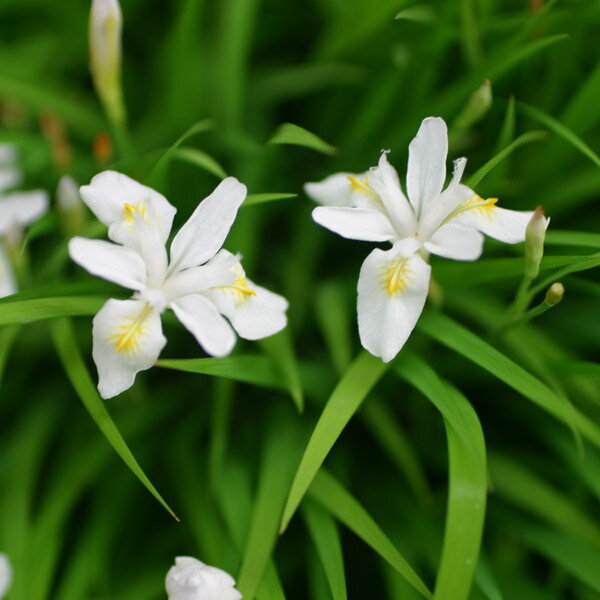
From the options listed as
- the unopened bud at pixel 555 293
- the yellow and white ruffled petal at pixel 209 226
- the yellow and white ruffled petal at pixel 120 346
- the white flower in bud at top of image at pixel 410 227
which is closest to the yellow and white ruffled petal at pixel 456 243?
the white flower in bud at top of image at pixel 410 227

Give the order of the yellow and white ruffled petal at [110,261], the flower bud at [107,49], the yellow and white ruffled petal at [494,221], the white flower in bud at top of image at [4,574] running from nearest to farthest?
the yellow and white ruffled petal at [110,261] < the yellow and white ruffled petal at [494,221] < the white flower in bud at top of image at [4,574] < the flower bud at [107,49]

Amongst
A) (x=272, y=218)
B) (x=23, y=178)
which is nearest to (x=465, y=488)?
(x=272, y=218)

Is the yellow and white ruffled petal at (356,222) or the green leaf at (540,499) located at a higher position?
the yellow and white ruffled petal at (356,222)

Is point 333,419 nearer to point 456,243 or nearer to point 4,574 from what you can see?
point 456,243

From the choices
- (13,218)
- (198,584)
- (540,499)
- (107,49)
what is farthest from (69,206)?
(540,499)

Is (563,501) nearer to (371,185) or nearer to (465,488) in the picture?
(465,488)

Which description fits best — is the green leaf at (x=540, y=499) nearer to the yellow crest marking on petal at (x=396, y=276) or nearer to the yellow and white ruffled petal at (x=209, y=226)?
the yellow crest marking on petal at (x=396, y=276)

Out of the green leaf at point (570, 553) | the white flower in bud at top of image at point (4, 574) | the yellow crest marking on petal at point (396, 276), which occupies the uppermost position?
the yellow crest marking on petal at point (396, 276)

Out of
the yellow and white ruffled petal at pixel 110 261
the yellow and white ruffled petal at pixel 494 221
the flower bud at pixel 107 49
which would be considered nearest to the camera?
the yellow and white ruffled petal at pixel 110 261
